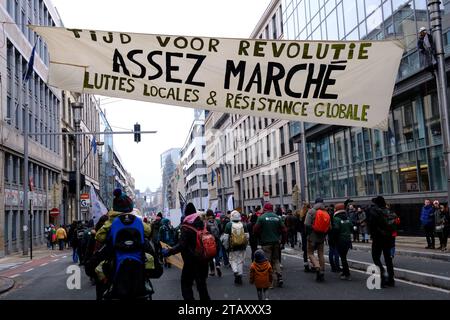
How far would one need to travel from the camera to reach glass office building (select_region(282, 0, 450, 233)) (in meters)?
21.9

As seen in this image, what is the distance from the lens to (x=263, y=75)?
679cm

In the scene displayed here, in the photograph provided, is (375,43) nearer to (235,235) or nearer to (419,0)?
(235,235)

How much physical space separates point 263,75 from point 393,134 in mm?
20527

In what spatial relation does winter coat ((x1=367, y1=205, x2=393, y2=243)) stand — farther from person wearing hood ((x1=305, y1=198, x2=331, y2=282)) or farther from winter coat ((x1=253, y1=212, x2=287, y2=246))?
winter coat ((x1=253, y1=212, x2=287, y2=246))

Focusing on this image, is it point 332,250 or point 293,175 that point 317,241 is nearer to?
point 332,250

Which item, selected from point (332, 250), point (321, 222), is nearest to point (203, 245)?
point (321, 222)

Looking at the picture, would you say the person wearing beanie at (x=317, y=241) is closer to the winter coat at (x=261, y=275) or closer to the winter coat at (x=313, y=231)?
the winter coat at (x=313, y=231)

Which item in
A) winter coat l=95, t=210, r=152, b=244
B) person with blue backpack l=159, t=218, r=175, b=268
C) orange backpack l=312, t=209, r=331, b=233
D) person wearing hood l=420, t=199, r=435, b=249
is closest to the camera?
winter coat l=95, t=210, r=152, b=244

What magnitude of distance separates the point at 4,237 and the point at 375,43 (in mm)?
26599

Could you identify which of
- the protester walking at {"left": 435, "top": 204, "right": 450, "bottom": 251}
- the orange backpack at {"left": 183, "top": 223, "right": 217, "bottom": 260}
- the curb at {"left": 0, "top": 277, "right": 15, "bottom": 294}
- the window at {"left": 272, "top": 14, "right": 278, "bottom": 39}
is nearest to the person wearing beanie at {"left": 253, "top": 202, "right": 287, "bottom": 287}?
the orange backpack at {"left": 183, "top": 223, "right": 217, "bottom": 260}

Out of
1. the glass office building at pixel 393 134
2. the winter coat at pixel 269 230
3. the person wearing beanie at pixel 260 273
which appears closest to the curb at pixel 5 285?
the winter coat at pixel 269 230

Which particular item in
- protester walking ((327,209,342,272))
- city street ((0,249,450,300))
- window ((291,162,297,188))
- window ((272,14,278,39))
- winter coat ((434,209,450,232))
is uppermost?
window ((272,14,278,39))

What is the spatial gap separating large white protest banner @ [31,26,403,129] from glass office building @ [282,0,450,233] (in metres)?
14.8

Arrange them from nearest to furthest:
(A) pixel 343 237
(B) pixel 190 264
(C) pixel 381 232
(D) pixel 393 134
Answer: (B) pixel 190 264 < (C) pixel 381 232 < (A) pixel 343 237 < (D) pixel 393 134
